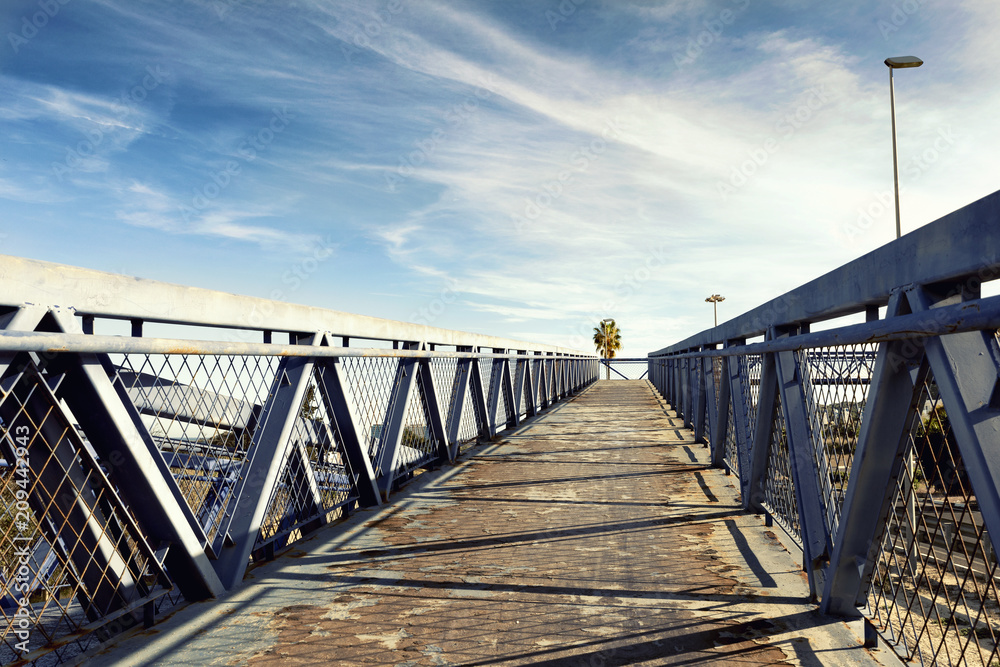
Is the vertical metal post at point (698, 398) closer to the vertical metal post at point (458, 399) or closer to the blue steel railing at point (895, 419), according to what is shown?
the vertical metal post at point (458, 399)

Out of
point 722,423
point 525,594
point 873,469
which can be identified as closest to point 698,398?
point 722,423

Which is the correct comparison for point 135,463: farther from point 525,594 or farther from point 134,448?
point 525,594

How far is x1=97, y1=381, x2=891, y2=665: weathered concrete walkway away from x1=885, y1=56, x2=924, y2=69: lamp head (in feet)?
44.3

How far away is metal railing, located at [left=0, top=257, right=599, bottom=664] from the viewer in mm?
2260

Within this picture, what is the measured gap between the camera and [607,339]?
6894 cm

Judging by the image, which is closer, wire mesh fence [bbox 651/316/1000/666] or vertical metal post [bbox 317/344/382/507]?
wire mesh fence [bbox 651/316/1000/666]

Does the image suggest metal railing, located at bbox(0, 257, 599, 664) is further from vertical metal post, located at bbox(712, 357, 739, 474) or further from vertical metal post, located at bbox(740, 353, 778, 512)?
vertical metal post, located at bbox(712, 357, 739, 474)

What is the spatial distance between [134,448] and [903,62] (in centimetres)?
1720

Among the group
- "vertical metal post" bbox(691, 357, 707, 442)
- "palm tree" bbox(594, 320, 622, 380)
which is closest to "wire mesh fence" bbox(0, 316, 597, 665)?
"vertical metal post" bbox(691, 357, 707, 442)

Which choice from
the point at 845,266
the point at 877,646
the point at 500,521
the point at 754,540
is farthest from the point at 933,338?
the point at 500,521

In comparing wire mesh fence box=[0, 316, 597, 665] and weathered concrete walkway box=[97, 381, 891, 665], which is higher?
wire mesh fence box=[0, 316, 597, 665]

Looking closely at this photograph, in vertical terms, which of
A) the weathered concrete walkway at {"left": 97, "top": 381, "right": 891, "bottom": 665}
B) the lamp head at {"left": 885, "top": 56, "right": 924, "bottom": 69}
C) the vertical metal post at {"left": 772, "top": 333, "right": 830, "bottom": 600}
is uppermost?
the lamp head at {"left": 885, "top": 56, "right": 924, "bottom": 69}

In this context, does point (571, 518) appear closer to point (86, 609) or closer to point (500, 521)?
point (500, 521)
